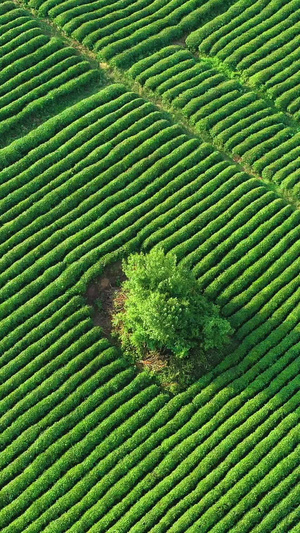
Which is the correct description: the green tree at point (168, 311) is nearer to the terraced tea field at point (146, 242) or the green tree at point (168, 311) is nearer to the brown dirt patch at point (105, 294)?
the brown dirt patch at point (105, 294)

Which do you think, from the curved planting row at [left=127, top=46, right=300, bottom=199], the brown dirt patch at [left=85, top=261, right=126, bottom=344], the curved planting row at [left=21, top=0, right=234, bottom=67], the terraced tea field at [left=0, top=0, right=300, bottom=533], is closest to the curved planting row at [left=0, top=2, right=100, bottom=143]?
the terraced tea field at [left=0, top=0, right=300, bottom=533]

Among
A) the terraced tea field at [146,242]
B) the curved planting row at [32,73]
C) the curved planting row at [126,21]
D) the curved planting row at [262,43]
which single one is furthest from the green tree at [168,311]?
the curved planting row at [126,21]

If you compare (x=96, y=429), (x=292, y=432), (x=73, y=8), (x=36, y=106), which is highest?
(x=73, y=8)

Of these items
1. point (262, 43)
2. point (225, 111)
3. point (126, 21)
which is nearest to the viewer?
point (225, 111)

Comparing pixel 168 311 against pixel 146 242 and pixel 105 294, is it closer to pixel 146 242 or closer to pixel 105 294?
pixel 105 294

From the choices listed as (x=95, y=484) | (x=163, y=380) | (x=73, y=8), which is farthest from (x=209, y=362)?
(x=73, y=8)

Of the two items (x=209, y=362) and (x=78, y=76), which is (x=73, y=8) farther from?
(x=209, y=362)

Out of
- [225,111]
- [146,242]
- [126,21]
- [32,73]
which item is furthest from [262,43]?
[146,242]
